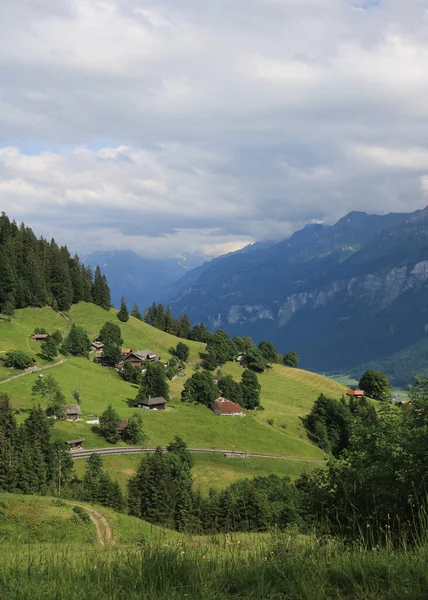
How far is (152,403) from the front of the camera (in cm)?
9400

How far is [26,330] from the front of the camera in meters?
118

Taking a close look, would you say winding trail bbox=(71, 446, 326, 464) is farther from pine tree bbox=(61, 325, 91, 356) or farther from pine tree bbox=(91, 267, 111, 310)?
pine tree bbox=(91, 267, 111, 310)

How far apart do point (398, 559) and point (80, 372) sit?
104 metres

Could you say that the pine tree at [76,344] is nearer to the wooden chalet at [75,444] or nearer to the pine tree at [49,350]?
the pine tree at [49,350]

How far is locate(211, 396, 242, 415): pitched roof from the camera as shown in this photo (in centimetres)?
10094

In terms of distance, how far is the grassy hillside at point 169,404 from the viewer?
268 feet

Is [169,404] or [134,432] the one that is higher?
→ [169,404]

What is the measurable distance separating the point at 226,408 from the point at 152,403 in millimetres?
17605

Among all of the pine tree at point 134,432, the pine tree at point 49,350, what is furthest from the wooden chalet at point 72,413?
the pine tree at point 49,350

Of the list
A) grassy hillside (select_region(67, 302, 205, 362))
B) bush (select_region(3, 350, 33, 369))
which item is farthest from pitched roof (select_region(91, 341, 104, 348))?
bush (select_region(3, 350, 33, 369))

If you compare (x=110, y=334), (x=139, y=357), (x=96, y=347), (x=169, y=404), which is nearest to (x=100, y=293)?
(x=110, y=334)

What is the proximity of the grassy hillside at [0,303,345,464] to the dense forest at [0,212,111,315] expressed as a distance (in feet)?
14.9

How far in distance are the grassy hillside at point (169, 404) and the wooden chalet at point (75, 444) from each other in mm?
1178

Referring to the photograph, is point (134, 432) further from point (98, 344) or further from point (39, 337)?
point (98, 344)
